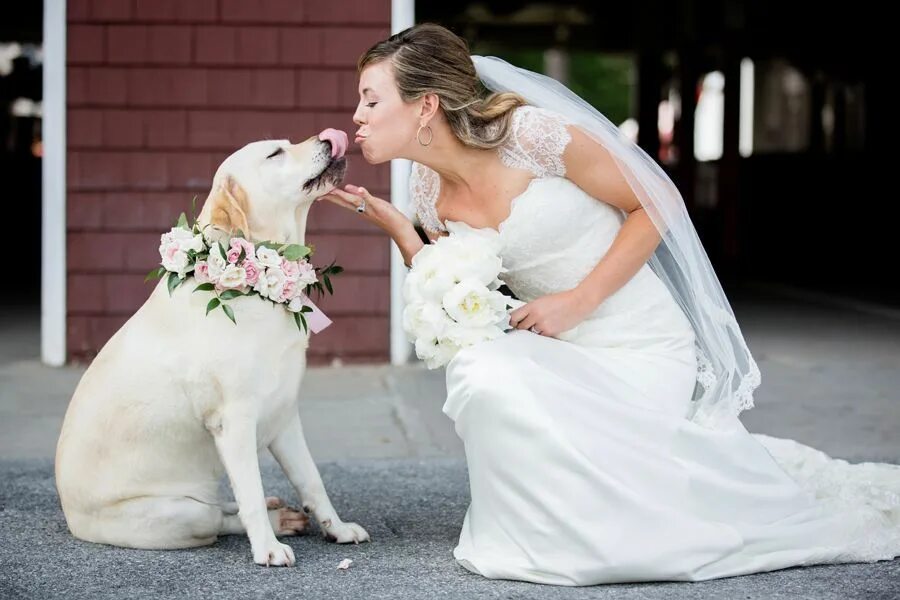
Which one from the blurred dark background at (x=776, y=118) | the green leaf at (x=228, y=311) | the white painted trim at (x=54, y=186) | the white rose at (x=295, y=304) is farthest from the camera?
the blurred dark background at (x=776, y=118)

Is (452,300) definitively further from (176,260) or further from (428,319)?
(176,260)

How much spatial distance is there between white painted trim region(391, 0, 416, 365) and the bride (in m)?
3.14

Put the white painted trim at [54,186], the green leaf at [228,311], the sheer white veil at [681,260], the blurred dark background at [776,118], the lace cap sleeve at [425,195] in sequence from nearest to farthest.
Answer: the green leaf at [228,311] < the sheer white veil at [681,260] < the lace cap sleeve at [425,195] < the white painted trim at [54,186] < the blurred dark background at [776,118]

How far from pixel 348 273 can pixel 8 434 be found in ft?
7.90

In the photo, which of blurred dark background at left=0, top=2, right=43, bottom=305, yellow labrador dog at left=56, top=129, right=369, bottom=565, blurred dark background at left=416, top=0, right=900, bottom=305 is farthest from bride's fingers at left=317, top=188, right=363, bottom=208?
blurred dark background at left=0, top=2, right=43, bottom=305

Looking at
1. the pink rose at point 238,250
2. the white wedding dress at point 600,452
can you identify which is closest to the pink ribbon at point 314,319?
the pink rose at point 238,250

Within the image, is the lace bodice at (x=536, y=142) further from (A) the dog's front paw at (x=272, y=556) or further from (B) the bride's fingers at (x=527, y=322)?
(A) the dog's front paw at (x=272, y=556)

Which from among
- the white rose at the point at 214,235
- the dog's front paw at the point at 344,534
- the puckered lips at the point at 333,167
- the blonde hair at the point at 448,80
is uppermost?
the blonde hair at the point at 448,80

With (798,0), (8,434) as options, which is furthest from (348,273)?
(798,0)

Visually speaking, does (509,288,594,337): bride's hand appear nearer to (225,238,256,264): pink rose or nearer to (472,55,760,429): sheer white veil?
(472,55,760,429): sheer white veil

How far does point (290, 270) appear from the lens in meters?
3.62

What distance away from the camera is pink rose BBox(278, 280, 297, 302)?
361 cm

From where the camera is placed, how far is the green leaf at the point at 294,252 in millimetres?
3656

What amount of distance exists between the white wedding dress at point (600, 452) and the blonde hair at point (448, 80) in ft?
0.22
